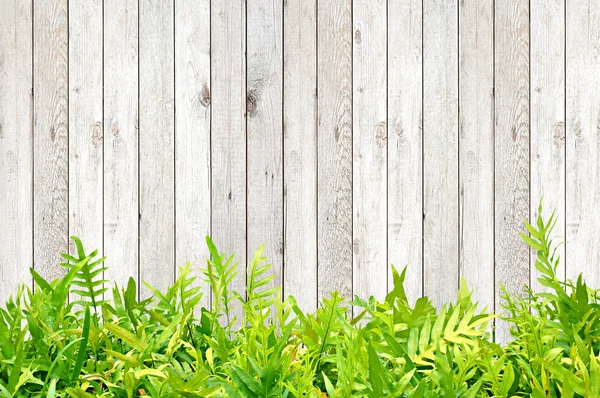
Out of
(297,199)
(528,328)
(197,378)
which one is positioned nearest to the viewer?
(197,378)

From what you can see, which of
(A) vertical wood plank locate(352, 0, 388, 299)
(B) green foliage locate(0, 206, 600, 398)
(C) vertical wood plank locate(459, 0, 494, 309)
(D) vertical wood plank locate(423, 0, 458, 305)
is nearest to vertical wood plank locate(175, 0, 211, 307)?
(A) vertical wood plank locate(352, 0, 388, 299)

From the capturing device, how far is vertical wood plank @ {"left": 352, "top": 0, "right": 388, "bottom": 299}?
1.79 m

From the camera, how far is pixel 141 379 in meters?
0.39

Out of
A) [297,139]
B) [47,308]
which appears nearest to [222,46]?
[297,139]

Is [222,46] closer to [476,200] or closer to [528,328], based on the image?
[476,200]

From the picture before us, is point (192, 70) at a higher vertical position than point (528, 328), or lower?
higher

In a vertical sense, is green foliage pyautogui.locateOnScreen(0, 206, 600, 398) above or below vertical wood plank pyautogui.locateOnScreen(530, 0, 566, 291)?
below

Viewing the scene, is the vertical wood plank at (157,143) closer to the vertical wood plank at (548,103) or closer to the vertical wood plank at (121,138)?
the vertical wood plank at (121,138)

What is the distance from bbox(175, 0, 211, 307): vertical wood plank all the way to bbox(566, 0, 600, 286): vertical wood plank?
1.04 metres

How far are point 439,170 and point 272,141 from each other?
48 cm

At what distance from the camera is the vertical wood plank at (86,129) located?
1802mm

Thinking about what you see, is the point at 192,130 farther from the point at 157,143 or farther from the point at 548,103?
the point at 548,103

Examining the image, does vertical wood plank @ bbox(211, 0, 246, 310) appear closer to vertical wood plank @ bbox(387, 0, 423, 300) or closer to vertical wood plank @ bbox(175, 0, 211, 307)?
vertical wood plank @ bbox(175, 0, 211, 307)

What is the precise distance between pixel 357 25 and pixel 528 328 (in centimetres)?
148
